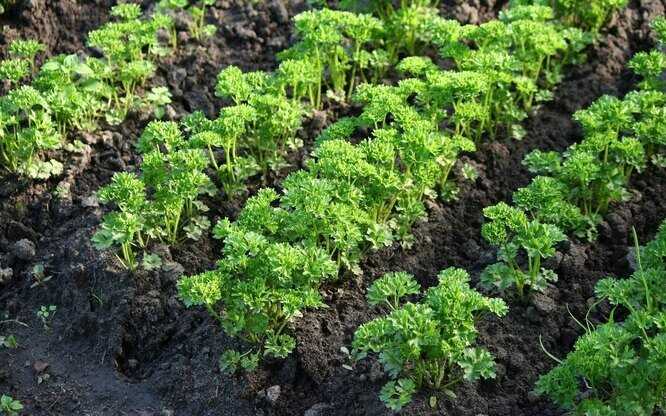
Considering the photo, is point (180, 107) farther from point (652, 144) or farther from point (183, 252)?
point (652, 144)

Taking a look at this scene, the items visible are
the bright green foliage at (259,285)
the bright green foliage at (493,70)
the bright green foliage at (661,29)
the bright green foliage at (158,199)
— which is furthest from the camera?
the bright green foliage at (661,29)

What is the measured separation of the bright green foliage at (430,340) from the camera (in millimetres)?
4961

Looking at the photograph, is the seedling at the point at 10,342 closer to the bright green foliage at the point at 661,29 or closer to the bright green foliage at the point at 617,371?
the bright green foliage at the point at 617,371

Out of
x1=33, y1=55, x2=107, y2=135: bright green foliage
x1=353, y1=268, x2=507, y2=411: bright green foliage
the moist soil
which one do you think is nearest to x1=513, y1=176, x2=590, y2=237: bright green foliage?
the moist soil

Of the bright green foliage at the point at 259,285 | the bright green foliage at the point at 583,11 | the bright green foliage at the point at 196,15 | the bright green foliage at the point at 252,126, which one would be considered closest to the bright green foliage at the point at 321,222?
the bright green foliage at the point at 259,285

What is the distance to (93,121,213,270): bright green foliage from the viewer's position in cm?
583

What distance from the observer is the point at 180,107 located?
7.37 meters

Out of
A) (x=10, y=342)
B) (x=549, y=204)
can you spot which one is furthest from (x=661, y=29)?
(x=10, y=342)

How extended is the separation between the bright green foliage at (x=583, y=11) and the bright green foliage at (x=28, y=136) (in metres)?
3.63

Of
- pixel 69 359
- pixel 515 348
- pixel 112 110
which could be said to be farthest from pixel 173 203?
pixel 515 348

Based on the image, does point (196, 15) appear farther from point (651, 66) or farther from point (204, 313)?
point (651, 66)

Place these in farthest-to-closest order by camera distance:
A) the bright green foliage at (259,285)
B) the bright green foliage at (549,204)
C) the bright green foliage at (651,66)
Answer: the bright green foliage at (651,66), the bright green foliage at (549,204), the bright green foliage at (259,285)

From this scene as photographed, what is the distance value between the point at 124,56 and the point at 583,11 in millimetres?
3514

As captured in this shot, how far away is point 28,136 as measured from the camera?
21.7 ft
